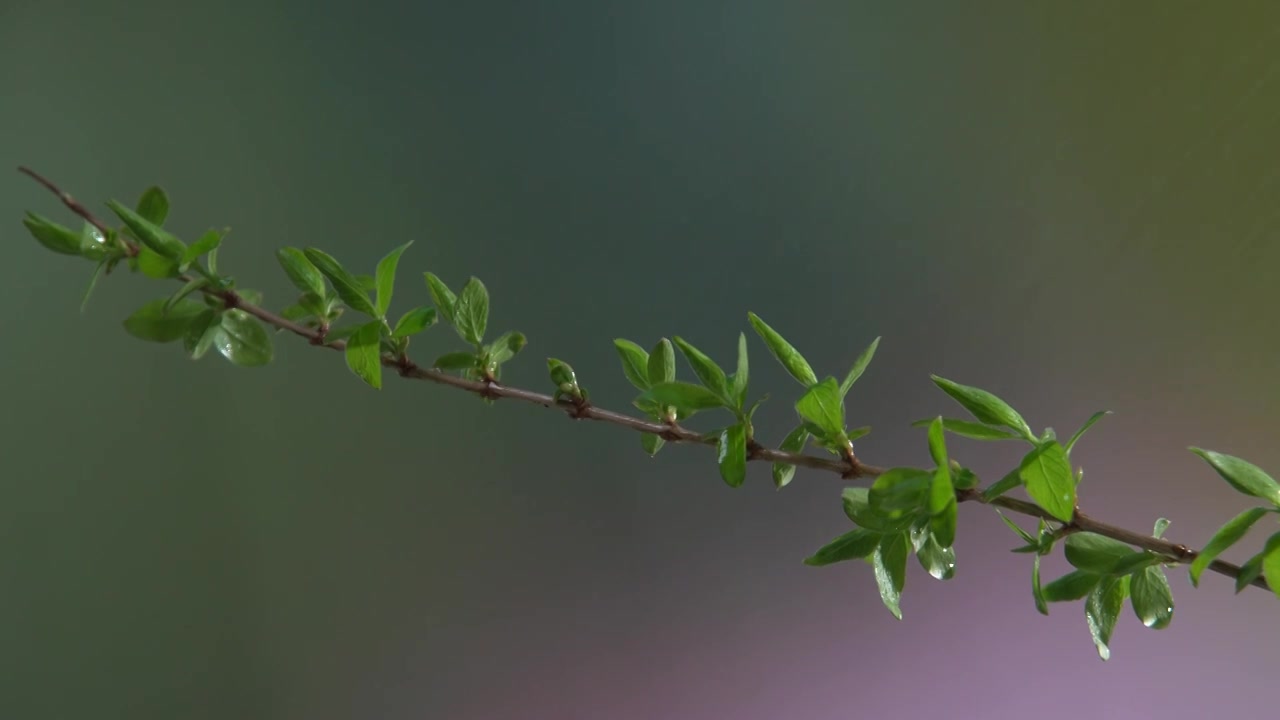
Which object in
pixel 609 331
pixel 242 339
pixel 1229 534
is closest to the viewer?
pixel 1229 534

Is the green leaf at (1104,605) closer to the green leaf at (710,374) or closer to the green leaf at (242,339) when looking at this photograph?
the green leaf at (710,374)

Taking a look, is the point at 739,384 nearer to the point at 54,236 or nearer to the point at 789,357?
the point at 789,357

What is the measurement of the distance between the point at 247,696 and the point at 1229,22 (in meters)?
1.15

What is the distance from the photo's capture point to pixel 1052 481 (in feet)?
1.15

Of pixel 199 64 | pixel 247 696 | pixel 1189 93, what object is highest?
pixel 1189 93

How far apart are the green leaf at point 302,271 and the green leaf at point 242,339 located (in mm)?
37

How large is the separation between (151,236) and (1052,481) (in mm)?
440

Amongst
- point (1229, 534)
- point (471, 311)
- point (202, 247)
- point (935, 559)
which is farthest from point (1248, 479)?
point (202, 247)

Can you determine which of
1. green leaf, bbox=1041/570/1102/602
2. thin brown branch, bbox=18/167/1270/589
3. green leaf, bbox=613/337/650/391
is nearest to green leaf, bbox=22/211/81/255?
thin brown branch, bbox=18/167/1270/589

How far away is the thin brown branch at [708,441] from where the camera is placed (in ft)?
1.17

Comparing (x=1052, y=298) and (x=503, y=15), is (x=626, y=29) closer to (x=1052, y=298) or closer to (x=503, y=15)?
(x=503, y=15)

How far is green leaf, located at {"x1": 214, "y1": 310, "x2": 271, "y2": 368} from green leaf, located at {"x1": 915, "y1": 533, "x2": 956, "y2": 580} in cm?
37

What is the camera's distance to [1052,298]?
73 cm

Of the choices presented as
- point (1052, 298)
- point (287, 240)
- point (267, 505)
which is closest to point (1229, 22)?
point (1052, 298)
